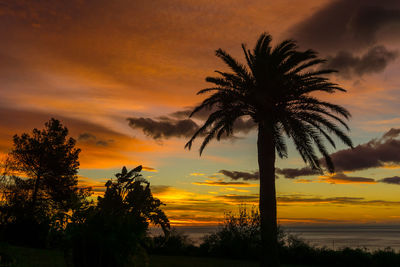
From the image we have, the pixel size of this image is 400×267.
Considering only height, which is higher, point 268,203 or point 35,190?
point 35,190

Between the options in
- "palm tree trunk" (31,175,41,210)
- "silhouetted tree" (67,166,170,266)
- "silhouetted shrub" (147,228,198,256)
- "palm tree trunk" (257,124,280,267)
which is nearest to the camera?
"silhouetted tree" (67,166,170,266)

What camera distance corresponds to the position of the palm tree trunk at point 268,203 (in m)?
21.2

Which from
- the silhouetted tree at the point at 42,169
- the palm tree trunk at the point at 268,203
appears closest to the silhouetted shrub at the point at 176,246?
the palm tree trunk at the point at 268,203

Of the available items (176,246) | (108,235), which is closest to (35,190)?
(176,246)

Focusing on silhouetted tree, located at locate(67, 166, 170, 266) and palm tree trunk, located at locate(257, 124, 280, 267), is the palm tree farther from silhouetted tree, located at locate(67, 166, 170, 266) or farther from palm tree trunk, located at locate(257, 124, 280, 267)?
silhouetted tree, located at locate(67, 166, 170, 266)

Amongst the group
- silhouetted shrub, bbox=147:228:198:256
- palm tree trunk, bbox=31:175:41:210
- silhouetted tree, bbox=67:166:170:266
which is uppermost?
palm tree trunk, bbox=31:175:41:210

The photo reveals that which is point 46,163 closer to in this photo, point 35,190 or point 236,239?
point 35,190

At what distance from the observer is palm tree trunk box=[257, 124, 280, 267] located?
2125 cm

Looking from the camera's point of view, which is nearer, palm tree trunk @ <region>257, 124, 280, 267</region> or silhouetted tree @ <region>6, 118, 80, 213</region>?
palm tree trunk @ <region>257, 124, 280, 267</region>

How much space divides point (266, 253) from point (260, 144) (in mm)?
5748

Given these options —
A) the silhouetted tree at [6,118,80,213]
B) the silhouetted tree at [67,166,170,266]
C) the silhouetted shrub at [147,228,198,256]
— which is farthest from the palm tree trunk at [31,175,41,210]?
the silhouetted tree at [67,166,170,266]

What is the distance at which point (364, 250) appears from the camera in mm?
24844

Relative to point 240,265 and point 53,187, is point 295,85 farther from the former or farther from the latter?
point 53,187

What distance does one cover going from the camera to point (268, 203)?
70.1 ft
